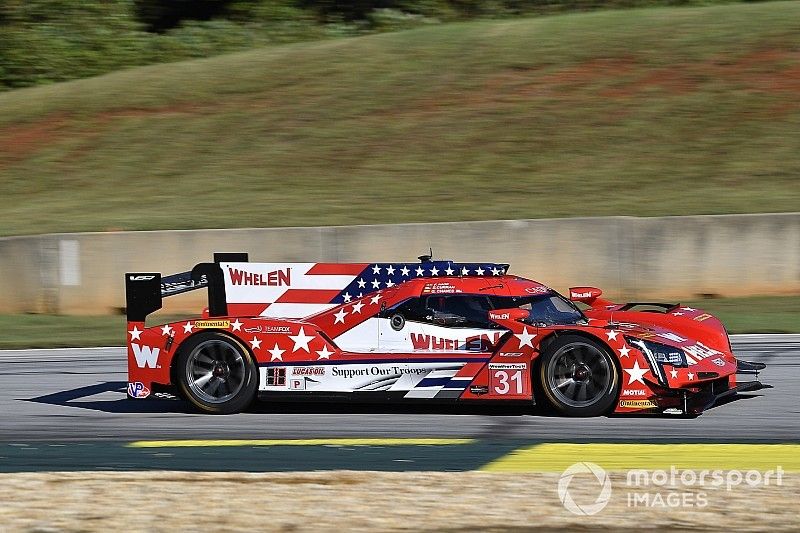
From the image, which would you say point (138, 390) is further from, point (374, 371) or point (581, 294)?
point (581, 294)

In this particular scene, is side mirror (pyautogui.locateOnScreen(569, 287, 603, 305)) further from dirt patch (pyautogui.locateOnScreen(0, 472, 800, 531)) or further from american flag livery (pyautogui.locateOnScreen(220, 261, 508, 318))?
dirt patch (pyautogui.locateOnScreen(0, 472, 800, 531))

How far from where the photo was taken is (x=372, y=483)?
21.7 feet

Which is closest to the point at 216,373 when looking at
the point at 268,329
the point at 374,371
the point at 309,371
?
the point at 268,329

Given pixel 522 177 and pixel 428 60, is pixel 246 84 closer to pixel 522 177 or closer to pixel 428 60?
pixel 428 60

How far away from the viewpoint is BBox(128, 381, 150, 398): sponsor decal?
9.64 m

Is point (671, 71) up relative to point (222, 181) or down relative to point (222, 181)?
up

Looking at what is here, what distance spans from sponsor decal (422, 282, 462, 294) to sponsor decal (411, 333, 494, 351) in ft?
1.26

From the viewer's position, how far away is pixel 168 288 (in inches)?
393

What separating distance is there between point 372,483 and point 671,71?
2185 centimetres

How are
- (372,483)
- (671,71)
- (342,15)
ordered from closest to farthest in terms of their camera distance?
(372,483)
(671,71)
(342,15)

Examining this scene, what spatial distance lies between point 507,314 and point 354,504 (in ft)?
10.8

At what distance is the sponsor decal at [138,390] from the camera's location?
380 inches

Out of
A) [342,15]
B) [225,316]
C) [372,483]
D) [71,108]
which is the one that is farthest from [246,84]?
[372,483]

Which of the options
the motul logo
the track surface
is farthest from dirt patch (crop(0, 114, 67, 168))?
the motul logo
